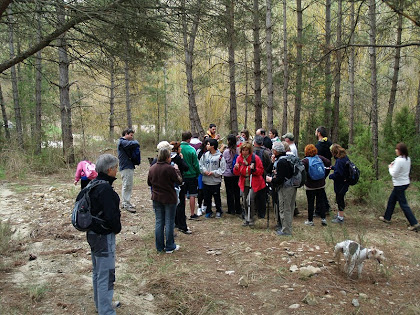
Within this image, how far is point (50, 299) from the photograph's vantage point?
163 inches

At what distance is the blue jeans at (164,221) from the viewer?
5527 mm

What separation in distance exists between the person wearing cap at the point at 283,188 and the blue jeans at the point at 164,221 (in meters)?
2.00

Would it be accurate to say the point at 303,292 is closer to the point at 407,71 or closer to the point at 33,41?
the point at 33,41

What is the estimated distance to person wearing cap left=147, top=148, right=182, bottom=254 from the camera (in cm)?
541

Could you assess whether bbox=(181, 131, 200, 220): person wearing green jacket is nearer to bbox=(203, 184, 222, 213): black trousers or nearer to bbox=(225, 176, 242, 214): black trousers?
bbox=(203, 184, 222, 213): black trousers

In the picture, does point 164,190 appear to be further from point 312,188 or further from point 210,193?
point 312,188

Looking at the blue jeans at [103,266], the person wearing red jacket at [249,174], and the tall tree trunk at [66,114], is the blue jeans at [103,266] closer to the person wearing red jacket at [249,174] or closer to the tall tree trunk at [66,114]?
the person wearing red jacket at [249,174]

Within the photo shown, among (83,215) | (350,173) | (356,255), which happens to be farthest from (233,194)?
(83,215)

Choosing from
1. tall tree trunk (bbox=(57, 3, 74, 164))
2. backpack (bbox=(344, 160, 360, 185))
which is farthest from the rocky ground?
tall tree trunk (bbox=(57, 3, 74, 164))

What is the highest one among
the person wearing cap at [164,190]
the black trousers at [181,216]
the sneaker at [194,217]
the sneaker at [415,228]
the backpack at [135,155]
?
the backpack at [135,155]

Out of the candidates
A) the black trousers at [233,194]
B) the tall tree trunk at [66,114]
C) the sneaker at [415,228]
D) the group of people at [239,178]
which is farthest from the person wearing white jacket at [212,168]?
the tall tree trunk at [66,114]

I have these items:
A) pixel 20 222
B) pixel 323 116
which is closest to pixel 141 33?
pixel 20 222

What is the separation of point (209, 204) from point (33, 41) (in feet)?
15.6

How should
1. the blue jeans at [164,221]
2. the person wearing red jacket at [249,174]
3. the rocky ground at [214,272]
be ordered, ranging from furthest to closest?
1. the person wearing red jacket at [249,174]
2. the blue jeans at [164,221]
3. the rocky ground at [214,272]
